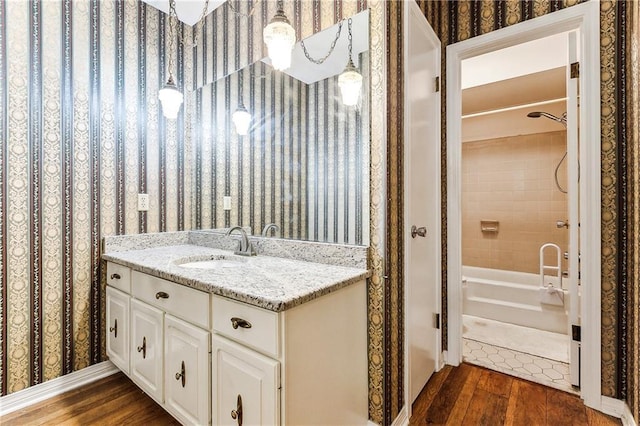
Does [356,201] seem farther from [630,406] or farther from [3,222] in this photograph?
[3,222]

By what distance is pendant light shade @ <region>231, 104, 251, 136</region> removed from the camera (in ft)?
6.90

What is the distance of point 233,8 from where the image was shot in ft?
7.19

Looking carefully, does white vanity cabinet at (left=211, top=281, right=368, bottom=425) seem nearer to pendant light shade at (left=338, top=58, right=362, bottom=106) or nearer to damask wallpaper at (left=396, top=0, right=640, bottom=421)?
pendant light shade at (left=338, top=58, right=362, bottom=106)

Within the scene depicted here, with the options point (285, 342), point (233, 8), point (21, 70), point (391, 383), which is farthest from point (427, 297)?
point (21, 70)

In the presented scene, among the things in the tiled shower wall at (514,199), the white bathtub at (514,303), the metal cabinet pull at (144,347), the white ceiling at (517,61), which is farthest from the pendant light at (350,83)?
the tiled shower wall at (514,199)

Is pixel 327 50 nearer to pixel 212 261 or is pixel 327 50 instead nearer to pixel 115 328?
pixel 212 261

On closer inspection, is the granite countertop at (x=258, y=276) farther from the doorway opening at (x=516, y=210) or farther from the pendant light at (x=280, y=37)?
the doorway opening at (x=516, y=210)

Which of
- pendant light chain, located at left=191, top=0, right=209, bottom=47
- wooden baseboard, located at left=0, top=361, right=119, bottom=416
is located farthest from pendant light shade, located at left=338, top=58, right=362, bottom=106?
wooden baseboard, located at left=0, top=361, right=119, bottom=416

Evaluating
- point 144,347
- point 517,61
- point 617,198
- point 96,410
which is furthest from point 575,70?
point 96,410

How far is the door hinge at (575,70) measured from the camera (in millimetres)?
1774

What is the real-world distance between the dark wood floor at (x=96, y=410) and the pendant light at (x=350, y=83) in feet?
5.99

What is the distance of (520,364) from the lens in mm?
2176

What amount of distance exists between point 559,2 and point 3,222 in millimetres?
3179

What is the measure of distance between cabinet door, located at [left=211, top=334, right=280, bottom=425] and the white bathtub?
2.59 metres
